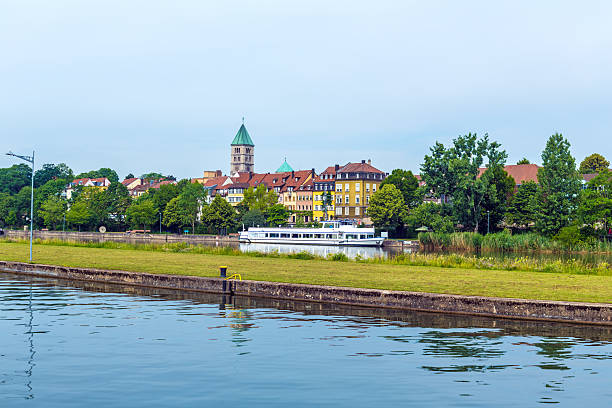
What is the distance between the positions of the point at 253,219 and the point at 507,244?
70777 millimetres

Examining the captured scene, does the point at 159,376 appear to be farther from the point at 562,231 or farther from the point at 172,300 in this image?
the point at 562,231

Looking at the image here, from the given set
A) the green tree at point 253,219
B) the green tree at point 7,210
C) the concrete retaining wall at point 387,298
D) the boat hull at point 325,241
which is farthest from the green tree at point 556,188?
the green tree at point 7,210

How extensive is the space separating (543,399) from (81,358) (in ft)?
35.7

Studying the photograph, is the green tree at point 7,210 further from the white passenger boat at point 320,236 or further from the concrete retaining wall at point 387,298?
the concrete retaining wall at point 387,298

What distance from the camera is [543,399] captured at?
45.9ft

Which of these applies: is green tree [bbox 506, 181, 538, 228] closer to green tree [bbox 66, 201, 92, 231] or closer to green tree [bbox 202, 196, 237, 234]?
green tree [bbox 202, 196, 237, 234]

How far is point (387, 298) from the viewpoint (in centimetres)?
2647

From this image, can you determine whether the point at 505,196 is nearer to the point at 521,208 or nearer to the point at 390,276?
the point at 521,208

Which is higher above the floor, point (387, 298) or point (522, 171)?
point (522, 171)

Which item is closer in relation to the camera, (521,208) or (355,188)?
(521,208)

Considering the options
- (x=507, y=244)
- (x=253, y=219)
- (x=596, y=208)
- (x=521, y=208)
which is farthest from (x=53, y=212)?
(x=596, y=208)

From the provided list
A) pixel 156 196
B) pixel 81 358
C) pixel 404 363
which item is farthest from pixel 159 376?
pixel 156 196

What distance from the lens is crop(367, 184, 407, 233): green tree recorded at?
14175 cm

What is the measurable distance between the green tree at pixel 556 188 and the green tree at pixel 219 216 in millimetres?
72206
